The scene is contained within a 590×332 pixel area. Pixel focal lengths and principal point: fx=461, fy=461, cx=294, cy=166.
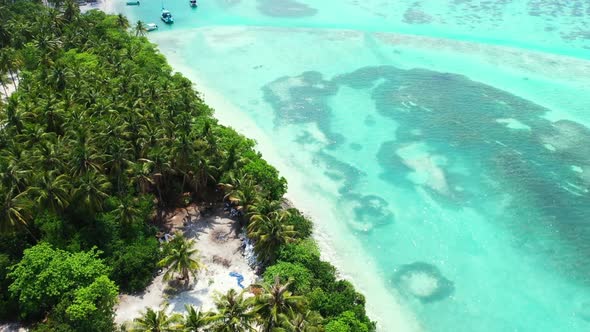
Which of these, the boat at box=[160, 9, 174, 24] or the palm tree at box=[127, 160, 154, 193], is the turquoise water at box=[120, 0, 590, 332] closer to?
the boat at box=[160, 9, 174, 24]

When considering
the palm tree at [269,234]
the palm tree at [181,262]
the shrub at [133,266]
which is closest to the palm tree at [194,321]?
the palm tree at [181,262]

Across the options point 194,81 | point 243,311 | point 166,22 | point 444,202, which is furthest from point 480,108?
point 166,22

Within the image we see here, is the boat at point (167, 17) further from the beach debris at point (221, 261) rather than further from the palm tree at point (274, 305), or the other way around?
the palm tree at point (274, 305)

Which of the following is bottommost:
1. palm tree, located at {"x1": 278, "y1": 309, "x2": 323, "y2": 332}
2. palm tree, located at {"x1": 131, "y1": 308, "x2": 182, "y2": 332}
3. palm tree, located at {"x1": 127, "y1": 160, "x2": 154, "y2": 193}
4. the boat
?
palm tree, located at {"x1": 131, "y1": 308, "x2": 182, "y2": 332}

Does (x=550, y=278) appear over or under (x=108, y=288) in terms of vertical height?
under

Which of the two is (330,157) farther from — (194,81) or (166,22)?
(166,22)

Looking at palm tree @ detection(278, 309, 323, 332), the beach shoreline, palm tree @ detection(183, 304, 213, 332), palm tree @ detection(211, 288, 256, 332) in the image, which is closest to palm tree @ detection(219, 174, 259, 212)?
the beach shoreline
